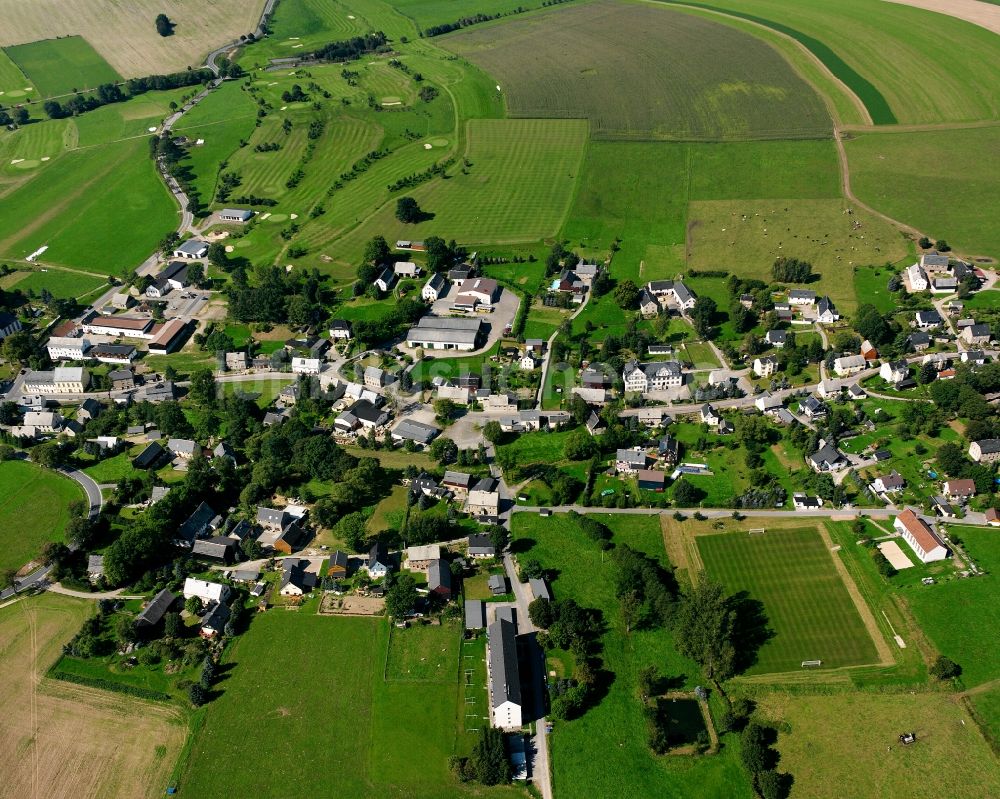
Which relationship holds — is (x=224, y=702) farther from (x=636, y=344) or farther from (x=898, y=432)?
(x=898, y=432)

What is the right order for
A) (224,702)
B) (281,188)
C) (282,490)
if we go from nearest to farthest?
(224,702) < (282,490) < (281,188)

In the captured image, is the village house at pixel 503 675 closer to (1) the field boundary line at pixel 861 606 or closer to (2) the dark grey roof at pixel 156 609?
(2) the dark grey roof at pixel 156 609

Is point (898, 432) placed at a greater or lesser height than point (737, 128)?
lesser

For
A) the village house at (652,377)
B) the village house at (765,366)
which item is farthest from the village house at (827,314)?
the village house at (652,377)

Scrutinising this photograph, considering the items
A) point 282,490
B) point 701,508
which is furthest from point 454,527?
point 701,508

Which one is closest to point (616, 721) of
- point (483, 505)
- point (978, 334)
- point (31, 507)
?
point (483, 505)

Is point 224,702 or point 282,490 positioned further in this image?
point 282,490
